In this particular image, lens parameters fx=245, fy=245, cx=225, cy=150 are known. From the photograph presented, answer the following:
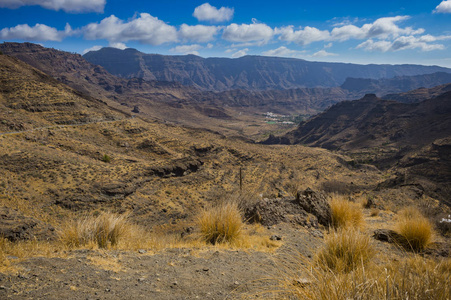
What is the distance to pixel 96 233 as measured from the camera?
17.3 feet

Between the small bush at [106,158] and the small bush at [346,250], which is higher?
the small bush at [346,250]

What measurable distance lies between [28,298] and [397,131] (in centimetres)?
11070

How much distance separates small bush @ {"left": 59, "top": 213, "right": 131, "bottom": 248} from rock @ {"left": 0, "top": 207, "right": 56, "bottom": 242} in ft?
17.1

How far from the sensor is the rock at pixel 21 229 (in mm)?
9148

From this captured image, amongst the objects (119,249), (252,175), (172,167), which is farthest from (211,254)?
(252,175)

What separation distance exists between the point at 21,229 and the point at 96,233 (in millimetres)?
7285

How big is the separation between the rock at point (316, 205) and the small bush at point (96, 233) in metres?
6.16

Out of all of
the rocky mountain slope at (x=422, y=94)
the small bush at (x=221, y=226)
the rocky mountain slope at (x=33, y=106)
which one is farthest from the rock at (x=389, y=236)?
the rocky mountain slope at (x=422, y=94)

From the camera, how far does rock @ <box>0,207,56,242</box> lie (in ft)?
30.0

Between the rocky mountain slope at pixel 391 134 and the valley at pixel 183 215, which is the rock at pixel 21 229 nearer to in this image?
the valley at pixel 183 215

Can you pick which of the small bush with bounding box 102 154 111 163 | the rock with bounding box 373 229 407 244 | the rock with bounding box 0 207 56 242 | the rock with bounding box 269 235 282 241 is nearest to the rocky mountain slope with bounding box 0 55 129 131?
the small bush with bounding box 102 154 111 163

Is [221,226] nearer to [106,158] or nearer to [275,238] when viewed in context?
[275,238]

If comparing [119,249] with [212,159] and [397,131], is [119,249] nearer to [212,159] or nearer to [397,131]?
[212,159]

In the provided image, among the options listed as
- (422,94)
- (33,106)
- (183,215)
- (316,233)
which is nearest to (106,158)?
(183,215)
